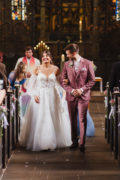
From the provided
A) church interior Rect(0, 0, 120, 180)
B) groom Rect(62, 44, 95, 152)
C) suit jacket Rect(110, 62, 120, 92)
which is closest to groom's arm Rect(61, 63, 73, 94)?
groom Rect(62, 44, 95, 152)

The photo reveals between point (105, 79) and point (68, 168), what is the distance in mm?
12092

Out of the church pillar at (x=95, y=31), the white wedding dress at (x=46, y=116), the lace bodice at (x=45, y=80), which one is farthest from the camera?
the church pillar at (x=95, y=31)

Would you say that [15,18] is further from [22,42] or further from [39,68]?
[39,68]

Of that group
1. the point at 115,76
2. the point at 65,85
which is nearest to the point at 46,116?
the point at 65,85

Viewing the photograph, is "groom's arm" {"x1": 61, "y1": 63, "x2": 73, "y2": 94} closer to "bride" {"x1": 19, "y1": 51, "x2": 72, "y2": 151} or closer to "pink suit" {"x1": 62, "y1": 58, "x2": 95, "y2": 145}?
"pink suit" {"x1": 62, "y1": 58, "x2": 95, "y2": 145}

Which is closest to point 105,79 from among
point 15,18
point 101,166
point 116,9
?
point 116,9

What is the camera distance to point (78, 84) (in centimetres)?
662

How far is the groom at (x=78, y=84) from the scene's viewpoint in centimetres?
655

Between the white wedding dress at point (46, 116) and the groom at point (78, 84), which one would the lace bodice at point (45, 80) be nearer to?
the white wedding dress at point (46, 116)

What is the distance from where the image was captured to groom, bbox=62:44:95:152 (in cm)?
655

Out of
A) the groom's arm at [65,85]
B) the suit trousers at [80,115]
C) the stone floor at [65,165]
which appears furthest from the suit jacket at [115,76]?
the stone floor at [65,165]

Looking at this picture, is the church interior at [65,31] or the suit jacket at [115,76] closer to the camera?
the suit jacket at [115,76]

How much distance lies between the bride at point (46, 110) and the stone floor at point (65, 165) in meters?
0.27

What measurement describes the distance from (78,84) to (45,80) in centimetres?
61
